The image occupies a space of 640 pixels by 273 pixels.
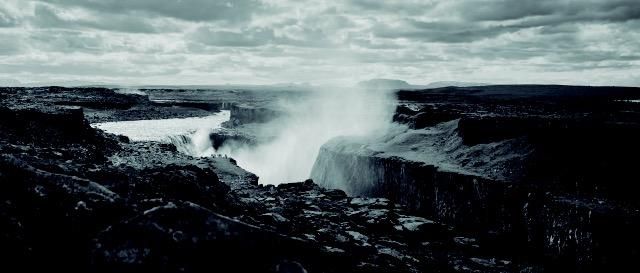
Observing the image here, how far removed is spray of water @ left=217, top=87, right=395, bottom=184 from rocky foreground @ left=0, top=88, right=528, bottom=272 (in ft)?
23.4

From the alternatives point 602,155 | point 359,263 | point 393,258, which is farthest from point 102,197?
point 602,155

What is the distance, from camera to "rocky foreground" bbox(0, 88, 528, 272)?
3545mm

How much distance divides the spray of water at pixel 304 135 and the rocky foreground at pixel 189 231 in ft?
23.4

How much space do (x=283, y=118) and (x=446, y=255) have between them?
23537 millimetres

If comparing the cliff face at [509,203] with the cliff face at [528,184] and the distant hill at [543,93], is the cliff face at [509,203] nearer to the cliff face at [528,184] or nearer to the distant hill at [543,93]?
the cliff face at [528,184]

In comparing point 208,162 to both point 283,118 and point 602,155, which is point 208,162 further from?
point 283,118

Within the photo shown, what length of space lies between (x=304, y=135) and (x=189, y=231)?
1840 centimetres

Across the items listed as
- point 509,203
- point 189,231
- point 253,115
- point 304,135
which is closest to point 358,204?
point 509,203

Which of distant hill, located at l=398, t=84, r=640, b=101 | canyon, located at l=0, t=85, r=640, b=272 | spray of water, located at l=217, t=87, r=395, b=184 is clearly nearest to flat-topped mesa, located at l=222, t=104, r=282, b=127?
spray of water, located at l=217, t=87, r=395, b=184

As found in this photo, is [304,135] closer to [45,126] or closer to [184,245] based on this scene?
[45,126]

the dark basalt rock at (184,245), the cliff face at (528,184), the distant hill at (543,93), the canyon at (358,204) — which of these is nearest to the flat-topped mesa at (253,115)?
the canyon at (358,204)

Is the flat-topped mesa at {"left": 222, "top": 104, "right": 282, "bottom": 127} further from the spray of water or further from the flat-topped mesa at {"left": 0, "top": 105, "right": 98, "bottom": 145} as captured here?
the flat-topped mesa at {"left": 0, "top": 105, "right": 98, "bottom": 145}

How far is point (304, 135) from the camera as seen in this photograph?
72.3 ft

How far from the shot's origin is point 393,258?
609 cm
